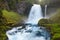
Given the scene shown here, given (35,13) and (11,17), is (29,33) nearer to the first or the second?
(11,17)

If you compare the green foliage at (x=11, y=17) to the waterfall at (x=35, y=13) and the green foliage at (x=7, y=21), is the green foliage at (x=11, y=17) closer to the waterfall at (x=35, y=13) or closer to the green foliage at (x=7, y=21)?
the green foliage at (x=7, y=21)

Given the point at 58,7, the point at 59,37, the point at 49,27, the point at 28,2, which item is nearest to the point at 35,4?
the point at 28,2

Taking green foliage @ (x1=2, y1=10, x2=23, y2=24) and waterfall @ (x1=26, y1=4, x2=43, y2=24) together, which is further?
waterfall @ (x1=26, y1=4, x2=43, y2=24)

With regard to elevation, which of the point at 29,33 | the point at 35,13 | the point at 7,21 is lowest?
the point at 29,33

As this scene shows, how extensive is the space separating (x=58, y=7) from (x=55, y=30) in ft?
14.0

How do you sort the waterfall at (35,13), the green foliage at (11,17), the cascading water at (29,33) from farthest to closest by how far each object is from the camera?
the waterfall at (35,13) < the green foliage at (11,17) < the cascading water at (29,33)

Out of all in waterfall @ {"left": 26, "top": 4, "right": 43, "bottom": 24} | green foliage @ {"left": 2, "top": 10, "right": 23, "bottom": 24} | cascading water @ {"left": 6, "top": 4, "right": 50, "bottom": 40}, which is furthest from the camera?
waterfall @ {"left": 26, "top": 4, "right": 43, "bottom": 24}

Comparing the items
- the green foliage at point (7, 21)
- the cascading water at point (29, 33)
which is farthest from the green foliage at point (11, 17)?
the cascading water at point (29, 33)

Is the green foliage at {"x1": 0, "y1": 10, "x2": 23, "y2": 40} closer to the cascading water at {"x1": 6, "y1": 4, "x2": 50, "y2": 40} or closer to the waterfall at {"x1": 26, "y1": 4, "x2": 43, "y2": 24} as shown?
the cascading water at {"x1": 6, "y1": 4, "x2": 50, "y2": 40}

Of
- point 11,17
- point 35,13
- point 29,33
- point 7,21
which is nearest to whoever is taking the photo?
point 29,33

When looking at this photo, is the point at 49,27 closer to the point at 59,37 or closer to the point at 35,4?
the point at 59,37

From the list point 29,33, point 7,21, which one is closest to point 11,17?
point 7,21

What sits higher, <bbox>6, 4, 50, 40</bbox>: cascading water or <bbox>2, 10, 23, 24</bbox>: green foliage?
<bbox>2, 10, 23, 24</bbox>: green foliage

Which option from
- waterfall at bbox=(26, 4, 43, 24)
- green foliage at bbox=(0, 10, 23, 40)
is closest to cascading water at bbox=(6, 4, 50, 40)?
green foliage at bbox=(0, 10, 23, 40)
